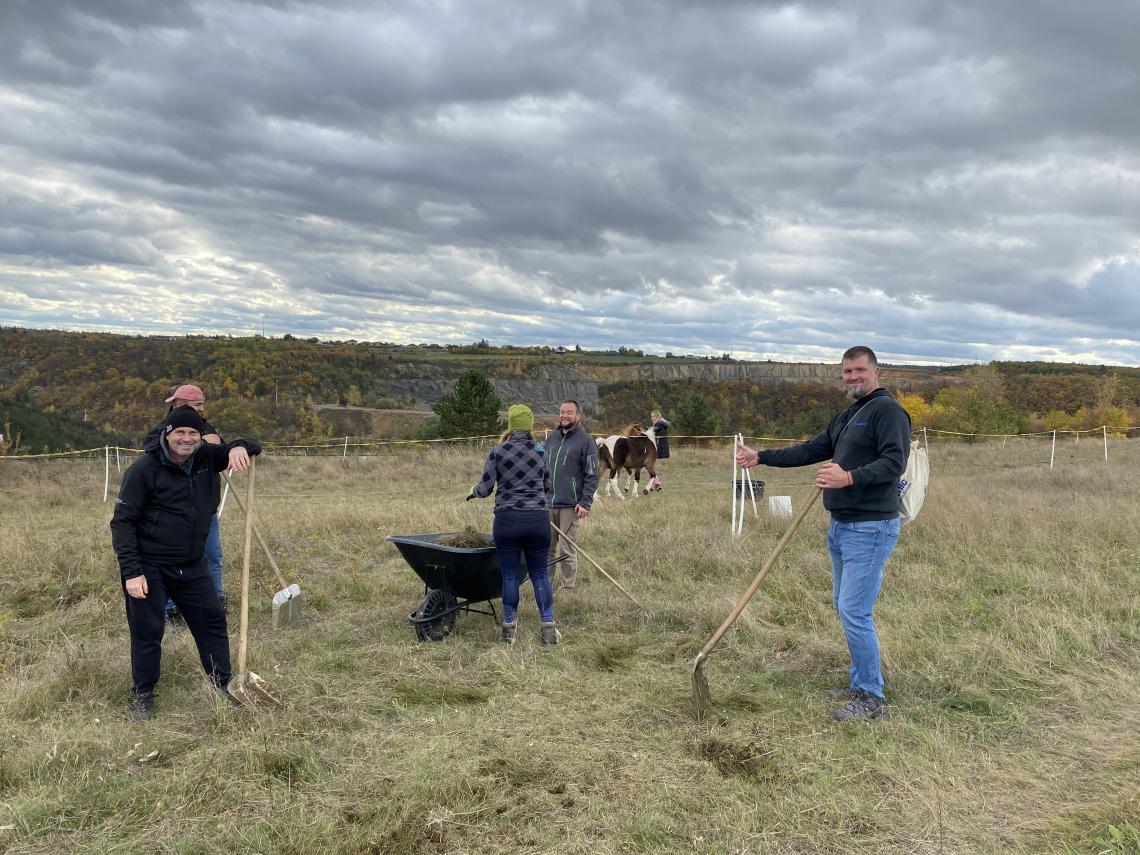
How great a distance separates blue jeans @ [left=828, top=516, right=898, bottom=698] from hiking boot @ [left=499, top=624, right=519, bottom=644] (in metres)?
2.25

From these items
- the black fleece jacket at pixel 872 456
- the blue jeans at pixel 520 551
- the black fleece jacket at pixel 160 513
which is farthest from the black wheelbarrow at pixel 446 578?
the black fleece jacket at pixel 872 456

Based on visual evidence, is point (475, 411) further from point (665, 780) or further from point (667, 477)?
point (665, 780)

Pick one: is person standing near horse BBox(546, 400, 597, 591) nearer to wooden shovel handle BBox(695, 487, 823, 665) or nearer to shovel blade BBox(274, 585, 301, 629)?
shovel blade BBox(274, 585, 301, 629)

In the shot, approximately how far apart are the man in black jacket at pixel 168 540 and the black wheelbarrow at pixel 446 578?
135cm

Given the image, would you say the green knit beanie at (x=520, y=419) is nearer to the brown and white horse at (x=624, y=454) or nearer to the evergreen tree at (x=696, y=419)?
the brown and white horse at (x=624, y=454)

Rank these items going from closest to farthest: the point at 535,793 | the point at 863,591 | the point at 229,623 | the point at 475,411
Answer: the point at 535,793
the point at 863,591
the point at 229,623
the point at 475,411

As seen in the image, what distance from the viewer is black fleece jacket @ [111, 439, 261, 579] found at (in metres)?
3.63

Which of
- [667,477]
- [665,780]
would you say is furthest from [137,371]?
[665,780]

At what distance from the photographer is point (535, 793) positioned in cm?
303

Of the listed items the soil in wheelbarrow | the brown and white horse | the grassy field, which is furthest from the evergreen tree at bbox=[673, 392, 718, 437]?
the soil in wheelbarrow

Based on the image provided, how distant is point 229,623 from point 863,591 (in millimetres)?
4567

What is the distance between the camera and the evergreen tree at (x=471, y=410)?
27906 millimetres

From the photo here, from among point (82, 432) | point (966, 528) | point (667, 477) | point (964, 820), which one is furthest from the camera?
point (82, 432)

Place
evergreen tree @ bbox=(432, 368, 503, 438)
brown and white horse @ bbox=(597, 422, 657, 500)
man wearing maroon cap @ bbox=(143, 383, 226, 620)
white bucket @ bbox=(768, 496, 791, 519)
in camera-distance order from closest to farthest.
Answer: man wearing maroon cap @ bbox=(143, 383, 226, 620) → white bucket @ bbox=(768, 496, 791, 519) → brown and white horse @ bbox=(597, 422, 657, 500) → evergreen tree @ bbox=(432, 368, 503, 438)
